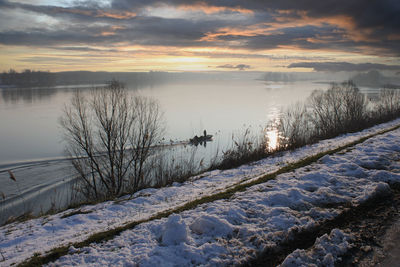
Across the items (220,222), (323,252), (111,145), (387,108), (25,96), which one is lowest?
(111,145)

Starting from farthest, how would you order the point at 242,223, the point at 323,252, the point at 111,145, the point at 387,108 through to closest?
the point at 387,108, the point at 111,145, the point at 242,223, the point at 323,252

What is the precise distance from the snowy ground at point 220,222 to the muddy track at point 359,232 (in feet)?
0.41

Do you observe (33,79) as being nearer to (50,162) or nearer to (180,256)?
(50,162)

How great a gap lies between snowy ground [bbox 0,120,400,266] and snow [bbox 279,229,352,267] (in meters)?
0.40

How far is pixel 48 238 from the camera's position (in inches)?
217

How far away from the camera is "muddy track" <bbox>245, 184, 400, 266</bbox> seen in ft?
12.0

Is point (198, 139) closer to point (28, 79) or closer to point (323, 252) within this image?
point (323, 252)

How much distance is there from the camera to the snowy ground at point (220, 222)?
3891 mm

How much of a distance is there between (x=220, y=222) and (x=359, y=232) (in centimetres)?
218

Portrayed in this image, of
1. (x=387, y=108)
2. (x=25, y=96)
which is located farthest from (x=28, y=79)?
(x=387, y=108)

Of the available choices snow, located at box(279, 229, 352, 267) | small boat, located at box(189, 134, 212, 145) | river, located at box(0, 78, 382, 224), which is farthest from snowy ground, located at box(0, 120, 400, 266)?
small boat, located at box(189, 134, 212, 145)

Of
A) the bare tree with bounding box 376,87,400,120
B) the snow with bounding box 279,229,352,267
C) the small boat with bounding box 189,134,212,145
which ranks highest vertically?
the bare tree with bounding box 376,87,400,120

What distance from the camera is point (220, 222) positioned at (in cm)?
443

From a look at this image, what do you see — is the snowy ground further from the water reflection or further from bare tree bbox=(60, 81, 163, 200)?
the water reflection
